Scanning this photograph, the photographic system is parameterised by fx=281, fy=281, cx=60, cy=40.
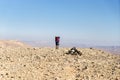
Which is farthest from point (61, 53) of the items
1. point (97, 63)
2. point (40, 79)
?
point (40, 79)

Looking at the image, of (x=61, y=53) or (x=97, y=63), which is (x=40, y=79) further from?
(x=61, y=53)

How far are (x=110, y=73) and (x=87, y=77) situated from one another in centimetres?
140

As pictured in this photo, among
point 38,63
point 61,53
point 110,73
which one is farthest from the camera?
point 61,53

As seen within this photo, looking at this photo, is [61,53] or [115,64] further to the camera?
[61,53]

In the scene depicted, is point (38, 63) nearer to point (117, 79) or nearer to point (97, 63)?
point (97, 63)

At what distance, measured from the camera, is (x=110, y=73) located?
47.8 ft

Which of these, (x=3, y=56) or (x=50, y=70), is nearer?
(x=50, y=70)

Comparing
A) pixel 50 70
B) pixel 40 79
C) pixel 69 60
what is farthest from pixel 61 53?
pixel 40 79

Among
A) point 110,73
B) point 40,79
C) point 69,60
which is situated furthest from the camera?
point 69,60

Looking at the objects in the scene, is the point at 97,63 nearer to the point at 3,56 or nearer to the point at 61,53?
the point at 61,53

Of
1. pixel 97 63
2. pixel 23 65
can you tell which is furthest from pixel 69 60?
pixel 23 65

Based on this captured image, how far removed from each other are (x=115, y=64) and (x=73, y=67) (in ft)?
8.84

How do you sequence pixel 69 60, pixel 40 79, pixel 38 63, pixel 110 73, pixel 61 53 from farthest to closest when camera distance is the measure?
pixel 61 53, pixel 69 60, pixel 38 63, pixel 110 73, pixel 40 79

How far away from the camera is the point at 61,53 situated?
1956cm
